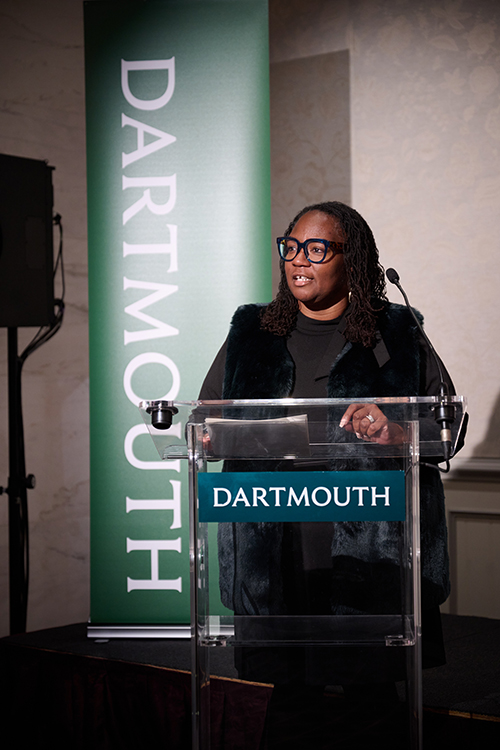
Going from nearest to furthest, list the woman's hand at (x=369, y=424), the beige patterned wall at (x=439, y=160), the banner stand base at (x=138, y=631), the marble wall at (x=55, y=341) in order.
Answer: the woman's hand at (x=369, y=424) < the banner stand base at (x=138, y=631) < the beige patterned wall at (x=439, y=160) < the marble wall at (x=55, y=341)

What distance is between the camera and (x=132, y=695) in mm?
2035

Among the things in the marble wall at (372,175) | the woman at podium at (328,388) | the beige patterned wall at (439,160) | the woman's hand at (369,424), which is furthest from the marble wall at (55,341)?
the woman's hand at (369,424)

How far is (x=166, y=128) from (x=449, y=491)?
1.80 meters

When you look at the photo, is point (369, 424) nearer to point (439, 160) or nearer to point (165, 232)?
point (165, 232)

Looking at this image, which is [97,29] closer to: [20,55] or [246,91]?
[246,91]

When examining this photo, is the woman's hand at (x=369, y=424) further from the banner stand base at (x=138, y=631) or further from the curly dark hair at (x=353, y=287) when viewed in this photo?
the banner stand base at (x=138, y=631)

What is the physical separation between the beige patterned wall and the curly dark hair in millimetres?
1245

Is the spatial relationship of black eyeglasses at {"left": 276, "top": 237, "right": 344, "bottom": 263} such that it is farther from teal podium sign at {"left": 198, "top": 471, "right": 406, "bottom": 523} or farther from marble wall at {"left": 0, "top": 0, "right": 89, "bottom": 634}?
marble wall at {"left": 0, "top": 0, "right": 89, "bottom": 634}

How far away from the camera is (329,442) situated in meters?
1.09

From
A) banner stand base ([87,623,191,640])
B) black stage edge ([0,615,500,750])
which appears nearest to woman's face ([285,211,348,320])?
black stage edge ([0,615,500,750])

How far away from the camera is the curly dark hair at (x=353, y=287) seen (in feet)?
5.48

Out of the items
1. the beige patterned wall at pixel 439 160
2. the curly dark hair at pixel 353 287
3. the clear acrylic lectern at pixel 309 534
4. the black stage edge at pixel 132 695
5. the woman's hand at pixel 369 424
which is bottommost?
the black stage edge at pixel 132 695

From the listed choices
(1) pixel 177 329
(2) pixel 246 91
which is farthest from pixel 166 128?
(1) pixel 177 329

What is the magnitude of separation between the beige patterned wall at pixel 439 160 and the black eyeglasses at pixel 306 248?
141cm
